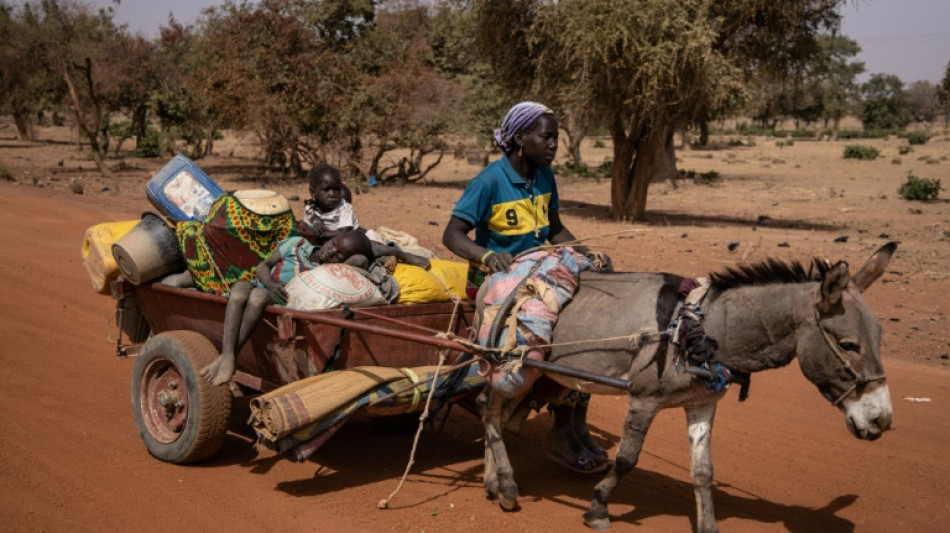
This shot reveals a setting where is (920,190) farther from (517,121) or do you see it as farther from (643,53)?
(517,121)

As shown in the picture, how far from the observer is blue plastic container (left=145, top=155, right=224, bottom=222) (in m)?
6.04

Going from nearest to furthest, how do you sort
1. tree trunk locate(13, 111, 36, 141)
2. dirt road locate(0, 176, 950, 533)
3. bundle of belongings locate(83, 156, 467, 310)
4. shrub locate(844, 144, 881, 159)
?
dirt road locate(0, 176, 950, 533), bundle of belongings locate(83, 156, 467, 310), shrub locate(844, 144, 881, 159), tree trunk locate(13, 111, 36, 141)

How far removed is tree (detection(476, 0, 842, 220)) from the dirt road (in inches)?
386

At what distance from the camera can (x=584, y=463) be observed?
18.1 feet

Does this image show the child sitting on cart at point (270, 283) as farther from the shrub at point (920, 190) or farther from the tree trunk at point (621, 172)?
the shrub at point (920, 190)

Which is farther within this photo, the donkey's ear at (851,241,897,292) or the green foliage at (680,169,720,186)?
the green foliage at (680,169,720,186)

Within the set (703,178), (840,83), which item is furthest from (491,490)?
(840,83)

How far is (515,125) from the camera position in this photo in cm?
491

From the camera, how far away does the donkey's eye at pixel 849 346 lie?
156 inches

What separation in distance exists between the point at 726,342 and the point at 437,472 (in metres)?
2.16

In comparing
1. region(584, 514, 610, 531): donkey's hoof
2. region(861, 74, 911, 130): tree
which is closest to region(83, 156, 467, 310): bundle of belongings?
region(584, 514, 610, 531): donkey's hoof

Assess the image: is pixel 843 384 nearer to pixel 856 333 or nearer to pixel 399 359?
pixel 856 333

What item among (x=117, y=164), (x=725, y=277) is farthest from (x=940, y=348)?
(x=117, y=164)

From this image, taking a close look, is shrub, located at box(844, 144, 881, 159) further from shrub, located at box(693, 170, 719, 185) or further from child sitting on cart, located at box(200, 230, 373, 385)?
child sitting on cart, located at box(200, 230, 373, 385)
